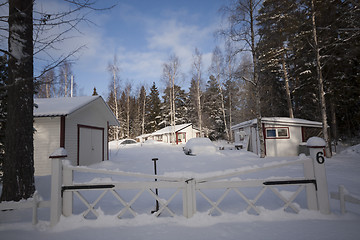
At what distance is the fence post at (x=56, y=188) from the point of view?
112 inches

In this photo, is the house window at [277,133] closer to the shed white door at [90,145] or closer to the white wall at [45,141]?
the shed white door at [90,145]

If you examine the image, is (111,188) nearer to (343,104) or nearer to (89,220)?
(89,220)

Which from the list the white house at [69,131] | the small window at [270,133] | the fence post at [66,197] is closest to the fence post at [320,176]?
the fence post at [66,197]

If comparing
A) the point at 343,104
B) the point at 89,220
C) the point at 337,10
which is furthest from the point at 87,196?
the point at 343,104

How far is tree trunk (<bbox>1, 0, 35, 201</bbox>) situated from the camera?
3834mm

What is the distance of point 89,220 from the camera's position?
2947mm

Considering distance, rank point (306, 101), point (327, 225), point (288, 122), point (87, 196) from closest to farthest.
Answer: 1. point (327, 225)
2. point (87, 196)
3. point (288, 122)
4. point (306, 101)

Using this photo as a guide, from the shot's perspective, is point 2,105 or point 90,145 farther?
point 90,145

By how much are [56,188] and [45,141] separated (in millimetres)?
7238

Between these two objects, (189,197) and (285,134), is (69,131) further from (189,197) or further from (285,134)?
(285,134)

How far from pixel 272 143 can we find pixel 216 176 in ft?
38.7

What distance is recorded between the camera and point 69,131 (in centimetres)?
907

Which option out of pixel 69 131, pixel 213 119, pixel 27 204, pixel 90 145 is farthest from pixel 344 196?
pixel 213 119

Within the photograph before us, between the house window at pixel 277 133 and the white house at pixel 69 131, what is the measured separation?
12.0 meters
